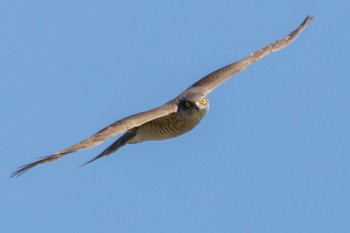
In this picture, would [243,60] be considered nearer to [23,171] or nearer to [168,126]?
[168,126]

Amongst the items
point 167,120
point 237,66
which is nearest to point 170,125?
point 167,120

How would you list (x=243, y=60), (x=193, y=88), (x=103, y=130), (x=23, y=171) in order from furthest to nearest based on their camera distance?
(x=243, y=60)
(x=193, y=88)
(x=103, y=130)
(x=23, y=171)

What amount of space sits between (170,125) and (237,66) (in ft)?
10.8

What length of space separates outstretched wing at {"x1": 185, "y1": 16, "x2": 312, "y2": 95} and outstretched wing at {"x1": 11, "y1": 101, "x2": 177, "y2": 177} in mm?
1811

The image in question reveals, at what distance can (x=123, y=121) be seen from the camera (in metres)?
19.3

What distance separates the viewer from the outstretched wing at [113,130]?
17.4 meters

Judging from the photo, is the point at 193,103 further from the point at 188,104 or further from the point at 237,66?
the point at 237,66

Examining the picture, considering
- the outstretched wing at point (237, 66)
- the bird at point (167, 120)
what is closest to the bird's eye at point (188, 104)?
the bird at point (167, 120)

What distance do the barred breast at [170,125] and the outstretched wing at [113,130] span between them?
0.83ft

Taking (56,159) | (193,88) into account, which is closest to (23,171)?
(56,159)

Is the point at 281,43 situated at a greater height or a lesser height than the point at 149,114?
greater

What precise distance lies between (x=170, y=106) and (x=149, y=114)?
0.97m

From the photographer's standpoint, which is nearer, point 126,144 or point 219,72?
point 126,144

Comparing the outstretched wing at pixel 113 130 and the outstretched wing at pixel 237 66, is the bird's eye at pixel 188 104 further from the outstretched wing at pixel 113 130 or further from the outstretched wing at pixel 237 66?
the outstretched wing at pixel 237 66
